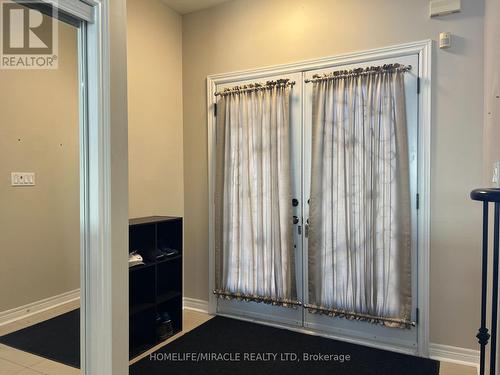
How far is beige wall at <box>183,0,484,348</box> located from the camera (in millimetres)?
2670

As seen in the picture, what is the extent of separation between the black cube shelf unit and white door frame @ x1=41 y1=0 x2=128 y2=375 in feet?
3.21

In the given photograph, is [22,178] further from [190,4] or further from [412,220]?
[412,220]

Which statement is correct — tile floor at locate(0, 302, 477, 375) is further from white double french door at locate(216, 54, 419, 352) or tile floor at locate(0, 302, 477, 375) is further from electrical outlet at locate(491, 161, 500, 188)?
electrical outlet at locate(491, 161, 500, 188)

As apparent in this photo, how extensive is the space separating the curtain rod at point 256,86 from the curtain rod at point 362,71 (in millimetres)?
220

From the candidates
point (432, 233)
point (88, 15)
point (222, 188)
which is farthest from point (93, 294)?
point (432, 233)

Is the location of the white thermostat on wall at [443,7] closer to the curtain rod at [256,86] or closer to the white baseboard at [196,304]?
the curtain rod at [256,86]

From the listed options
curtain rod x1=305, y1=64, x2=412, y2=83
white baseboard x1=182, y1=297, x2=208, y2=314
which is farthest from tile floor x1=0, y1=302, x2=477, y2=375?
curtain rod x1=305, y1=64, x2=412, y2=83

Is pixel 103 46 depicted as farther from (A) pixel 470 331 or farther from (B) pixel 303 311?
(A) pixel 470 331

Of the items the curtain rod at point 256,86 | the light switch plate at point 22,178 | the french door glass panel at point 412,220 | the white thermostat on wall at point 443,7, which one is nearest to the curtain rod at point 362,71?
the french door glass panel at point 412,220

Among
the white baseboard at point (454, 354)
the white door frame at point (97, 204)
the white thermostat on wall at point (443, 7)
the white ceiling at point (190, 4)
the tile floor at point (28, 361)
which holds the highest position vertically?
the white ceiling at point (190, 4)

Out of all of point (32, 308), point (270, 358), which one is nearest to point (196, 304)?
point (270, 358)

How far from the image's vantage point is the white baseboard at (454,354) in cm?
268

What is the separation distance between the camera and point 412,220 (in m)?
2.84

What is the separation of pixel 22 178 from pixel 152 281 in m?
1.31
